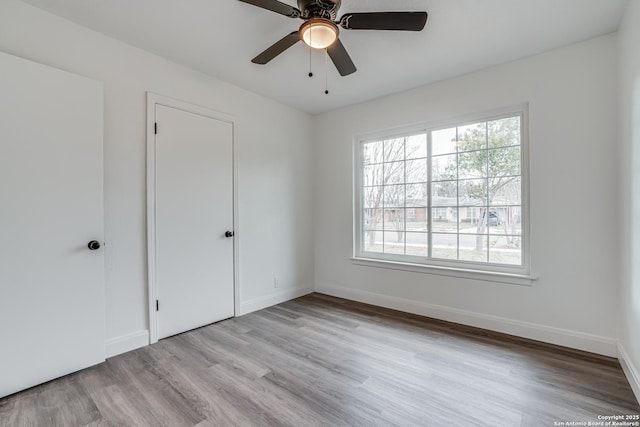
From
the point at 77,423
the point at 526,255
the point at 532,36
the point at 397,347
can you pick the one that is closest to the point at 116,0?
the point at 77,423

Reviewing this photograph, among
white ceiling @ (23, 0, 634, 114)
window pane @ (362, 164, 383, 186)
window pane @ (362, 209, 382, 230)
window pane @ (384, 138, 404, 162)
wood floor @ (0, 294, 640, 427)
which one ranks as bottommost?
wood floor @ (0, 294, 640, 427)

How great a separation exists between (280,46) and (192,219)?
1779 mm

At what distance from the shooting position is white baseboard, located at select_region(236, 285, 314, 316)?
338cm

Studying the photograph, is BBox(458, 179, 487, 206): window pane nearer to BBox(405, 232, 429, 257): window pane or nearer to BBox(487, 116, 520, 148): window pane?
BBox(487, 116, 520, 148): window pane

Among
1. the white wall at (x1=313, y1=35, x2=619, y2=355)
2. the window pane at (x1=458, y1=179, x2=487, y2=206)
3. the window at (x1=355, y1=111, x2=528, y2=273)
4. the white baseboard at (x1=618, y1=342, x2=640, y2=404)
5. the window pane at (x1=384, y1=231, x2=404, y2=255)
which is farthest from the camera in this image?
the window pane at (x1=384, y1=231, x2=404, y2=255)

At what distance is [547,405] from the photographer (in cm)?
176

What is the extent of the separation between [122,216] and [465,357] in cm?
298

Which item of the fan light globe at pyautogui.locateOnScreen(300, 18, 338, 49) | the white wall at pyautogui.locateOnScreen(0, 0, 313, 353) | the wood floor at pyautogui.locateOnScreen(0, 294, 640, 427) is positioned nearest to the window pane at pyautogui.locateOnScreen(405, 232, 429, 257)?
the wood floor at pyautogui.locateOnScreen(0, 294, 640, 427)

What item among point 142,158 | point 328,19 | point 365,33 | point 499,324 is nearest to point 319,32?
point 328,19

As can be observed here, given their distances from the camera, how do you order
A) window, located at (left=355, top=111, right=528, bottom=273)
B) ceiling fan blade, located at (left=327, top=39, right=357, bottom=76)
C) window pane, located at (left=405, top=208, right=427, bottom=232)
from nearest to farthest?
ceiling fan blade, located at (left=327, top=39, right=357, bottom=76) → window, located at (left=355, top=111, right=528, bottom=273) → window pane, located at (left=405, top=208, right=427, bottom=232)

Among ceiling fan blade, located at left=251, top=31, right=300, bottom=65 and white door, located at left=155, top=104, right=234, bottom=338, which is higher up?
ceiling fan blade, located at left=251, top=31, right=300, bottom=65

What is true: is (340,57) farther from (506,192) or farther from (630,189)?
(630,189)

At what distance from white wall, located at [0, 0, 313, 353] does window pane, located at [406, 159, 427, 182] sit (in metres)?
1.46

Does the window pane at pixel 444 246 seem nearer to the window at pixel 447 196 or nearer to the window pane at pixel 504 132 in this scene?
the window at pixel 447 196
